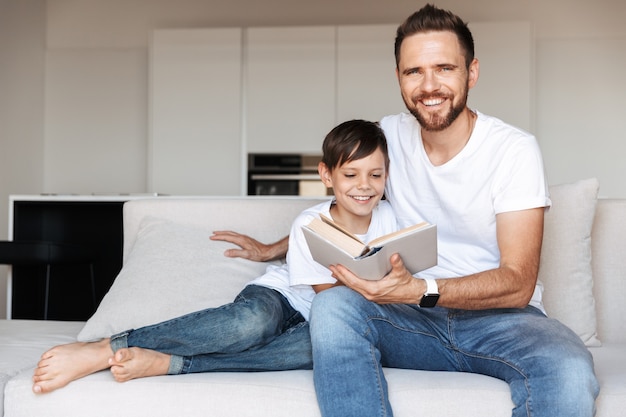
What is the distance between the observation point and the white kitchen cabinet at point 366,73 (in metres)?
5.89

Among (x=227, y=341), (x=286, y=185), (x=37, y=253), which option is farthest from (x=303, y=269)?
(x=286, y=185)

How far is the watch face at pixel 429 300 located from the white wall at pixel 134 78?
14.3ft

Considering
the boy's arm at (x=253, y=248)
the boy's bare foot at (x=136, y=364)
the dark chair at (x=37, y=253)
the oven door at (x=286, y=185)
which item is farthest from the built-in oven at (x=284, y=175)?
the boy's bare foot at (x=136, y=364)

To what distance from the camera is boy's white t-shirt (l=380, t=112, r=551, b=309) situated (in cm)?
190

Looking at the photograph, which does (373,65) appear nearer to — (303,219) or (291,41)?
(291,41)

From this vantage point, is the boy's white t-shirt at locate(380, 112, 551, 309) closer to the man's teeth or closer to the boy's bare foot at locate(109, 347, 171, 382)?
the man's teeth

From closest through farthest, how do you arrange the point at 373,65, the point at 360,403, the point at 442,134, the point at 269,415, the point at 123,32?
the point at 360,403, the point at 269,415, the point at 442,134, the point at 373,65, the point at 123,32

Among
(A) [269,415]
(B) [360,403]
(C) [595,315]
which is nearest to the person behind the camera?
(B) [360,403]

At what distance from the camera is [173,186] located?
6133 mm

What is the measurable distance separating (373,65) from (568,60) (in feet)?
5.41

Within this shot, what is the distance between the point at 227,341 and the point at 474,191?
2.42 ft

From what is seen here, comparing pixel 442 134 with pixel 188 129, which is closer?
pixel 442 134

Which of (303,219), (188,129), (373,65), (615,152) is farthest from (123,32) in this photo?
(303,219)

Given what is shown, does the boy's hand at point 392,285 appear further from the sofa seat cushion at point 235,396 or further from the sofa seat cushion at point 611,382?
the sofa seat cushion at point 611,382
